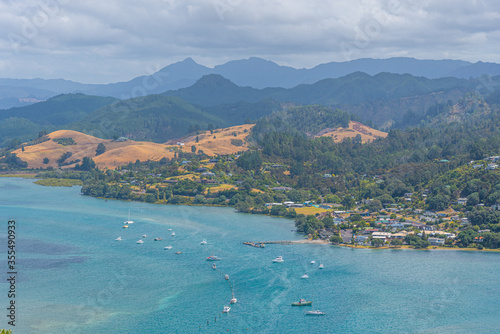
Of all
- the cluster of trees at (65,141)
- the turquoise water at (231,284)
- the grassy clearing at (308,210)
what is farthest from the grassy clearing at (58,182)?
the grassy clearing at (308,210)

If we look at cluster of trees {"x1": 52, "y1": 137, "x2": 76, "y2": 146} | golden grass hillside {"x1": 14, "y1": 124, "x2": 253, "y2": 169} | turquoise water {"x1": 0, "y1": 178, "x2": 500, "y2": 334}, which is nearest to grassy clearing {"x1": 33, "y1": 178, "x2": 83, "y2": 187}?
golden grass hillside {"x1": 14, "y1": 124, "x2": 253, "y2": 169}

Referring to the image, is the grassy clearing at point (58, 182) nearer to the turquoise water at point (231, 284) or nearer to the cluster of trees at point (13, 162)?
the cluster of trees at point (13, 162)

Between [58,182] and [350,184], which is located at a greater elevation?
[350,184]

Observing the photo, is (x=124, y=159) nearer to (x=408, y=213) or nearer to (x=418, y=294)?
(x=408, y=213)

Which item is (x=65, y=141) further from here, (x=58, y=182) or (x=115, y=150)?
(x=58, y=182)

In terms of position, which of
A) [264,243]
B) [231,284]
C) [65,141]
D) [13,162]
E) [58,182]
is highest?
[65,141]

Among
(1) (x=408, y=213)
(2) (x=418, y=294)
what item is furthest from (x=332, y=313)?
(1) (x=408, y=213)

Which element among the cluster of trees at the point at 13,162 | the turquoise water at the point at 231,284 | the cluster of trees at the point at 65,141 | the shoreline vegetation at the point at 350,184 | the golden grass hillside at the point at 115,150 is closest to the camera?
the turquoise water at the point at 231,284

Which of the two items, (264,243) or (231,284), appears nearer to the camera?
(231,284)

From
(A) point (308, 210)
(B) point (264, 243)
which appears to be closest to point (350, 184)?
(A) point (308, 210)

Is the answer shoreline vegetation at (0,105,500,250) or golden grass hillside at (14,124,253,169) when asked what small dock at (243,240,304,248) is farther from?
golden grass hillside at (14,124,253,169)
